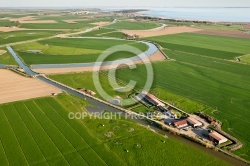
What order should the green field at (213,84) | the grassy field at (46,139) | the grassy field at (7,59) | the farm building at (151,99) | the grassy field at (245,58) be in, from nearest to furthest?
the grassy field at (46,139)
the green field at (213,84)
the farm building at (151,99)
the grassy field at (7,59)
the grassy field at (245,58)

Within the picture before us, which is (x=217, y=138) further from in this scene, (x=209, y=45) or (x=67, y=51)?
(x=209, y=45)

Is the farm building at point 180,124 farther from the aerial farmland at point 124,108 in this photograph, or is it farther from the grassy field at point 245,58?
the grassy field at point 245,58

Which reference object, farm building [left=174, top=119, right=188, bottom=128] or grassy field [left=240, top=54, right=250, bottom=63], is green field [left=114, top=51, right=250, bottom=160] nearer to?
farm building [left=174, top=119, right=188, bottom=128]

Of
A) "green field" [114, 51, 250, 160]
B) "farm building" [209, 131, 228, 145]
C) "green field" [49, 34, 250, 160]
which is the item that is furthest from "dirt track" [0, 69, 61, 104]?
"farm building" [209, 131, 228, 145]

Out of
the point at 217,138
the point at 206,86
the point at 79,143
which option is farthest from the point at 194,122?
the point at 206,86

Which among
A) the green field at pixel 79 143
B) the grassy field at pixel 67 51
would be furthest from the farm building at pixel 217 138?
the grassy field at pixel 67 51
